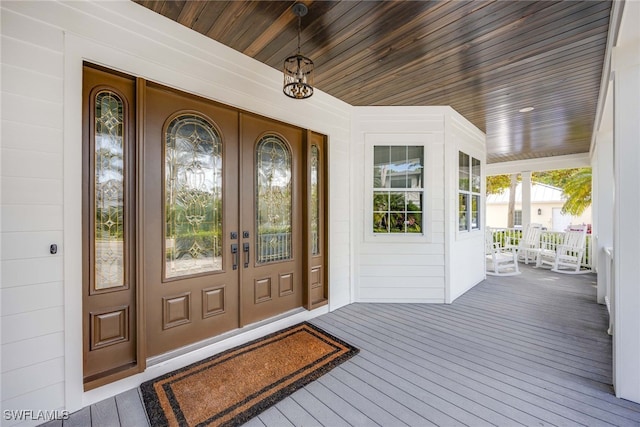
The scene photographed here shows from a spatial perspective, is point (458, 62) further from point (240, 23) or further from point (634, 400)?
point (634, 400)

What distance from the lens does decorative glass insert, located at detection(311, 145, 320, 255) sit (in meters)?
3.56

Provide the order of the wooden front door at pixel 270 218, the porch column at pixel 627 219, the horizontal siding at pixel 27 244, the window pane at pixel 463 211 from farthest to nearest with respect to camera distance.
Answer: the window pane at pixel 463 211 → the wooden front door at pixel 270 218 → the porch column at pixel 627 219 → the horizontal siding at pixel 27 244

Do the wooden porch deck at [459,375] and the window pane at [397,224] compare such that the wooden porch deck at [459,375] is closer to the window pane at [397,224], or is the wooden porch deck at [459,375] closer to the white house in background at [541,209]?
the window pane at [397,224]

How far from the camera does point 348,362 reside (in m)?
2.44

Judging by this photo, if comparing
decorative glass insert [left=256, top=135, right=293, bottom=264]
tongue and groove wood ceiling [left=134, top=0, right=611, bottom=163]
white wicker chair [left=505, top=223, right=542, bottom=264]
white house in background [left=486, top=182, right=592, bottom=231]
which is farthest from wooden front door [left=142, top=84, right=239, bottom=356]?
white house in background [left=486, top=182, right=592, bottom=231]

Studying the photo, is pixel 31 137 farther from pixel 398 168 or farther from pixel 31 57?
pixel 398 168

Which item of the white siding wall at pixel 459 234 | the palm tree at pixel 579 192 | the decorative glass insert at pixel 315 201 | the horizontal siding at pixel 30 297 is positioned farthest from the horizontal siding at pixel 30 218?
the palm tree at pixel 579 192

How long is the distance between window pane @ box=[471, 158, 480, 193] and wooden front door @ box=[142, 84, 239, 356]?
416 centimetres

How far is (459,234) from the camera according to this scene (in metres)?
4.30

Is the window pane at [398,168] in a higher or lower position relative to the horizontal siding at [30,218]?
higher

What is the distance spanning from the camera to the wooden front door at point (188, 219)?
7.48 feet

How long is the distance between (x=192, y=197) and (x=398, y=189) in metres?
2.82

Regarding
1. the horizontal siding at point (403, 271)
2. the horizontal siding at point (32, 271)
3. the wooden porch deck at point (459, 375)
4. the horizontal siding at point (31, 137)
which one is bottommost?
the wooden porch deck at point (459, 375)

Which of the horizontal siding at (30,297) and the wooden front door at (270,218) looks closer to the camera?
the horizontal siding at (30,297)
